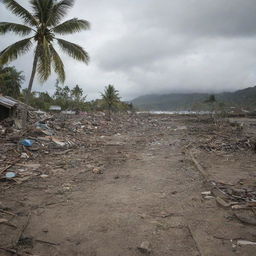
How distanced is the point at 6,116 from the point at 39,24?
22.4 ft

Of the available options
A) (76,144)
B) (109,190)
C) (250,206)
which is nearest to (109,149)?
(76,144)

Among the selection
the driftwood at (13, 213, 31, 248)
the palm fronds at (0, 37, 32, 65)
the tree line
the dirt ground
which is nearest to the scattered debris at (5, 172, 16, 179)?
the dirt ground

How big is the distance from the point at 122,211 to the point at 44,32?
11446 millimetres

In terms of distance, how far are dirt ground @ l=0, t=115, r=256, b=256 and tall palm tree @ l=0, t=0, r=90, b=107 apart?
6.72 m

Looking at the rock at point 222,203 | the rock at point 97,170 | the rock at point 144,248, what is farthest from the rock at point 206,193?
the rock at point 97,170

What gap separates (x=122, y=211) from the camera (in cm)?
425

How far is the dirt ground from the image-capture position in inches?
125

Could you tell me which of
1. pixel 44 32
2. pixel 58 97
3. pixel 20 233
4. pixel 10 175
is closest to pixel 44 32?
pixel 44 32

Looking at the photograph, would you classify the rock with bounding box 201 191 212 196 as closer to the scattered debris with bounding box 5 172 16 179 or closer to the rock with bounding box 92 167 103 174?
the rock with bounding box 92 167 103 174

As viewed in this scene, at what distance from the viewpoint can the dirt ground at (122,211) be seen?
125 inches

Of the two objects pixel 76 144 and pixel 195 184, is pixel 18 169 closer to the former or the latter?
pixel 76 144

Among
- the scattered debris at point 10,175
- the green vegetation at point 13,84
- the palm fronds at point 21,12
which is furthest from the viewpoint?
the green vegetation at point 13,84

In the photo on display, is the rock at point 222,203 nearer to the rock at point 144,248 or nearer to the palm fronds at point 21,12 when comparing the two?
the rock at point 144,248

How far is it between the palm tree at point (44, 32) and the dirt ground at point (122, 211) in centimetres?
676
